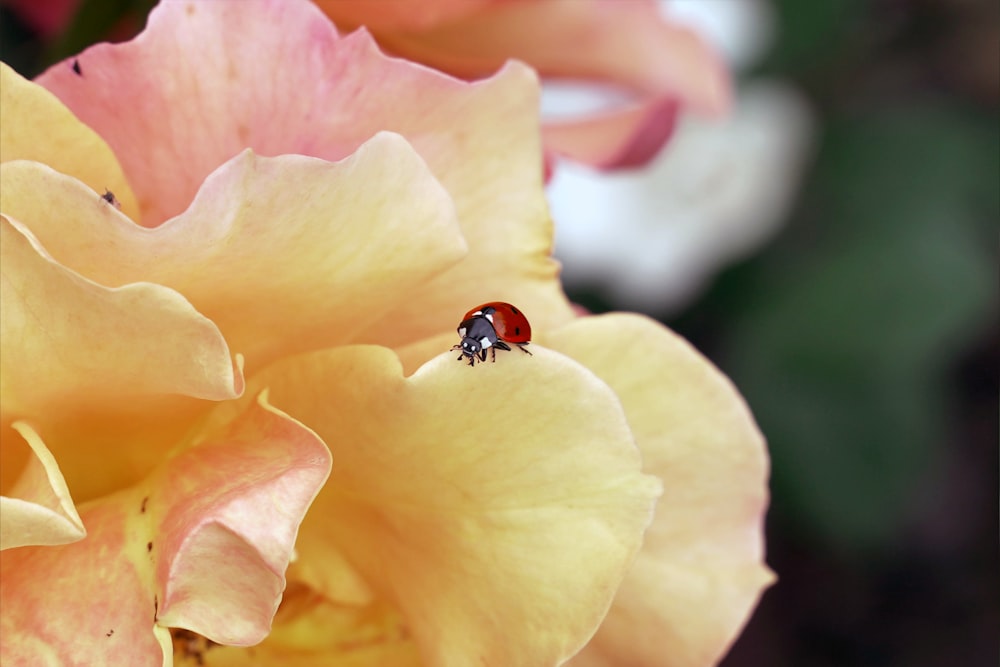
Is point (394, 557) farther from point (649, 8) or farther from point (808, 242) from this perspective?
point (808, 242)

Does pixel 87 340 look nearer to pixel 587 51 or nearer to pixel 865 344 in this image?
pixel 587 51

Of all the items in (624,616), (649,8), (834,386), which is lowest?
(834,386)

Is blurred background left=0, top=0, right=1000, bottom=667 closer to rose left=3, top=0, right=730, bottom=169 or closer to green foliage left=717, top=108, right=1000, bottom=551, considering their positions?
green foliage left=717, top=108, right=1000, bottom=551

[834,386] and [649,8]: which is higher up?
[649,8]

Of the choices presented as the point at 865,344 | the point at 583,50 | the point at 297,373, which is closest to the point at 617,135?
the point at 583,50

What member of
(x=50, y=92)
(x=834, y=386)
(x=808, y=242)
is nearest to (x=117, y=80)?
(x=50, y=92)

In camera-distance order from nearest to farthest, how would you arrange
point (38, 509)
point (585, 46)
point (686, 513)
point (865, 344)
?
1. point (38, 509)
2. point (686, 513)
3. point (585, 46)
4. point (865, 344)
